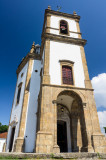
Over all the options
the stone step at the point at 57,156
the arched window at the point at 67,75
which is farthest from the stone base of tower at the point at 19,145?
the stone step at the point at 57,156

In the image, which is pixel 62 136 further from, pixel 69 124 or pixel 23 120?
pixel 23 120

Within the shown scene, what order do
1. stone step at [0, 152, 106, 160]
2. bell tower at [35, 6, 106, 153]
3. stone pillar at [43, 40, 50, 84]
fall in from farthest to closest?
1. stone pillar at [43, 40, 50, 84]
2. bell tower at [35, 6, 106, 153]
3. stone step at [0, 152, 106, 160]

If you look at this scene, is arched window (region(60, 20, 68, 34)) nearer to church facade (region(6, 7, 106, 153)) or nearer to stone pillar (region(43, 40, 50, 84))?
church facade (region(6, 7, 106, 153))

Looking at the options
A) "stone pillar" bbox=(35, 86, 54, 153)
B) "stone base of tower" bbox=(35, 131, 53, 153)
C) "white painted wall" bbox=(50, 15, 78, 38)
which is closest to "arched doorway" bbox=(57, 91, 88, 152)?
"stone pillar" bbox=(35, 86, 54, 153)

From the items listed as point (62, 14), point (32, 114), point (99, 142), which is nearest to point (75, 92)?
point (99, 142)

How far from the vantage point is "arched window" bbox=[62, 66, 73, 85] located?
11.0 metres

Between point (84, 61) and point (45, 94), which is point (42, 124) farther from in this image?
point (84, 61)

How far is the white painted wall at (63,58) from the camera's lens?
10922mm

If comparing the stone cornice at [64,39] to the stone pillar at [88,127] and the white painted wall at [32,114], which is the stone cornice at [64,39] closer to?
the white painted wall at [32,114]

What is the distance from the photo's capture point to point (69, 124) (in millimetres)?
12367

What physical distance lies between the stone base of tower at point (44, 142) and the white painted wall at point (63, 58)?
4189 millimetres

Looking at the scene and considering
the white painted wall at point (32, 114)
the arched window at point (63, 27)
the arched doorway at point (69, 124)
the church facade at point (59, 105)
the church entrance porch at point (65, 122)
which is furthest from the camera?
the arched window at point (63, 27)

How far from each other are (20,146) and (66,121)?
15.7 ft

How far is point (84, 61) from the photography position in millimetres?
12500
